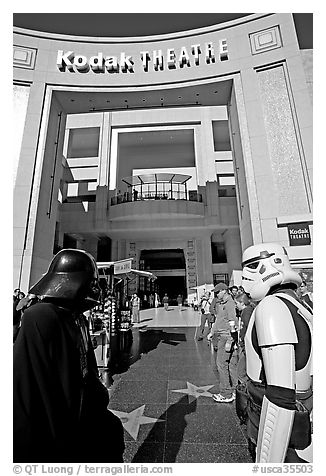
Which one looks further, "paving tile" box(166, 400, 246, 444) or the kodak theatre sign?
the kodak theatre sign

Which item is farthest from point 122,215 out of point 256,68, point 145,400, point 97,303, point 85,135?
point 97,303

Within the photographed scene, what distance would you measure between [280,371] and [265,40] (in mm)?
10930

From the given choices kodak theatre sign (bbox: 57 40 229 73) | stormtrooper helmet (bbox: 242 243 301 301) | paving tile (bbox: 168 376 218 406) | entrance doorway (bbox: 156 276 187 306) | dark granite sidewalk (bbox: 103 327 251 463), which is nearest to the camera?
stormtrooper helmet (bbox: 242 243 301 301)

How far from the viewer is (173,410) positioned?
3.35 meters

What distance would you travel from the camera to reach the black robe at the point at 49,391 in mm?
1025

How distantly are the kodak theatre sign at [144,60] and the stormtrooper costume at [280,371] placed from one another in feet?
33.5

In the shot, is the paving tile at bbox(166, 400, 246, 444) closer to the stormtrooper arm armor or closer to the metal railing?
the stormtrooper arm armor

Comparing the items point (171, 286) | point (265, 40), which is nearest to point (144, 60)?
point (265, 40)

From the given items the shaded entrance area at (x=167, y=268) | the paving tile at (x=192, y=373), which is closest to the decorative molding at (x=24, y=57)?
the paving tile at (x=192, y=373)

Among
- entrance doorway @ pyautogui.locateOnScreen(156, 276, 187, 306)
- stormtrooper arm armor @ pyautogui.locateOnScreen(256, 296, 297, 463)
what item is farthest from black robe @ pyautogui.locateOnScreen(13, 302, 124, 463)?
entrance doorway @ pyautogui.locateOnScreen(156, 276, 187, 306)

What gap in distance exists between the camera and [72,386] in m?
1.15

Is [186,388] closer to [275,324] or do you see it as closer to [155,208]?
[275,324]

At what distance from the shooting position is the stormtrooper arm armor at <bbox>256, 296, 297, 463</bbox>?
54.0 inches
